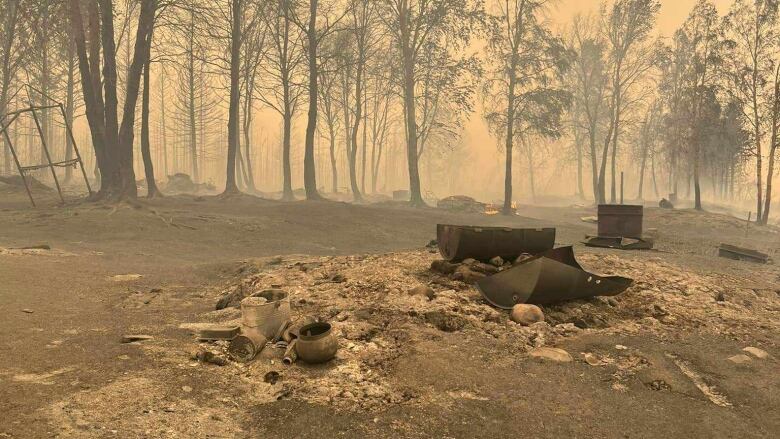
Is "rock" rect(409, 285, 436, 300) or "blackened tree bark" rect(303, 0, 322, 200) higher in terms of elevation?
"blackened tree bark" rect(303, 0, 322, 200)

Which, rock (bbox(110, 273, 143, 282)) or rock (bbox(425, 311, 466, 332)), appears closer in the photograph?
rock (bbox(425, 311, 466, 332))

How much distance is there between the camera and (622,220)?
12.0m

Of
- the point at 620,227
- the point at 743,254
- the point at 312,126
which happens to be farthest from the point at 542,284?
the point at 312,126

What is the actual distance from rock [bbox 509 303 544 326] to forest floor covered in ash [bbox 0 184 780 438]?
0.10 metres

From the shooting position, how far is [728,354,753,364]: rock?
171 inches

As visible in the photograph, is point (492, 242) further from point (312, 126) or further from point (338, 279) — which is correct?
point (312, 126)

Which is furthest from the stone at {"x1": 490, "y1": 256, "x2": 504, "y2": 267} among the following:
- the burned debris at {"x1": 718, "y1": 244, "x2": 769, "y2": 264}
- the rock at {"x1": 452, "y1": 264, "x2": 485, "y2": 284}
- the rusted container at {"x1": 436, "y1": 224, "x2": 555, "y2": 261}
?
the burned debris at {"x1": 718, "y1": 244, "x2": 769, "y2": 264}

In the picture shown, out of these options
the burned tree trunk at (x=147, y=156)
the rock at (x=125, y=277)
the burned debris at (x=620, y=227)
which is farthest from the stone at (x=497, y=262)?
the burned tree trunk at (x=147, y=156)

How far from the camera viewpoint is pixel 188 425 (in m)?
2.85

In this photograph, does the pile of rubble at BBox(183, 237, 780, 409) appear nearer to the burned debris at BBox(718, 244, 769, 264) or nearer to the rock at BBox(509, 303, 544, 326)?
the rock at BBox(509, 303, 544, 326)

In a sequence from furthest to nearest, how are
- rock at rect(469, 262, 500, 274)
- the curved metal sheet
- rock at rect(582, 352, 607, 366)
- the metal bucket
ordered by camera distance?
rock at rect(469, 262, 500, 274), the curved metal sheet, the metal bucket, rock at rect(582, 352, 607, 366)

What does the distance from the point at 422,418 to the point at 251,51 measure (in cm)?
2843

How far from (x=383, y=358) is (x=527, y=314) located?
1818mm

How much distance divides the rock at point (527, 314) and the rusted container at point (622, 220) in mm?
8072
